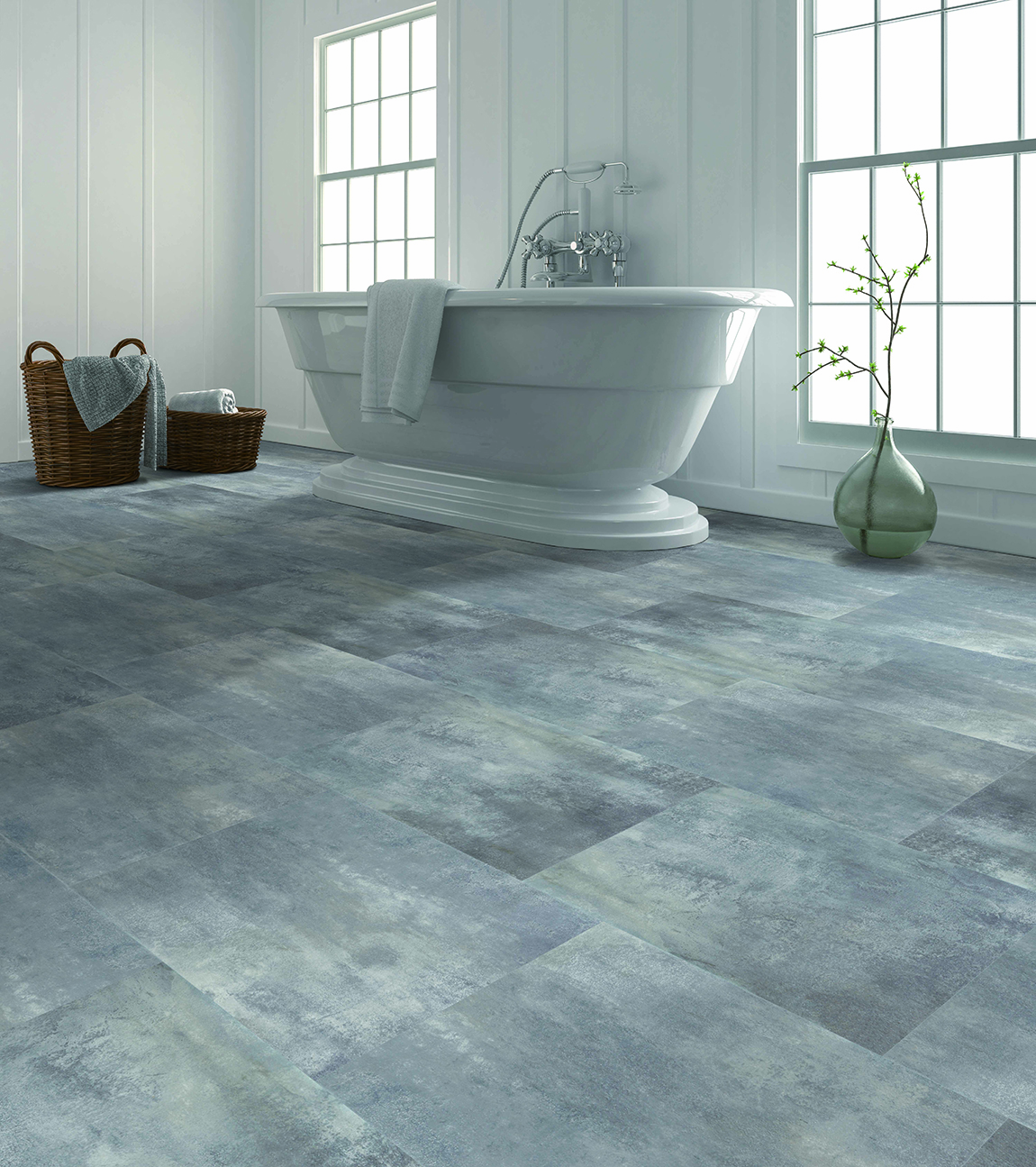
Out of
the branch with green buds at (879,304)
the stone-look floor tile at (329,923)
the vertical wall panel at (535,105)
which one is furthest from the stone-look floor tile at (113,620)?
the vertical wall panel at (535,105)

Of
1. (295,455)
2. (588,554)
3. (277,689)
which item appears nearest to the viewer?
(277,689)

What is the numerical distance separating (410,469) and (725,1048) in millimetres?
3032

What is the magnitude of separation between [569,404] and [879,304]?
888 mm

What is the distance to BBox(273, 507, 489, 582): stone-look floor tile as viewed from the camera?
3102mm

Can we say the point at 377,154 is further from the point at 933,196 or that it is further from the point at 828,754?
the point at 828,754

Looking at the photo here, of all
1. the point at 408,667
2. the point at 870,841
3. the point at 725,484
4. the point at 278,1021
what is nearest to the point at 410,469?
the point at 725,484

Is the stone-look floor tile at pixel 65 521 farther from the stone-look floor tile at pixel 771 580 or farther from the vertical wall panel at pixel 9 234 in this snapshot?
the stone-look floor tile at pixel 771 580

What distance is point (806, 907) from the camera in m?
1.33

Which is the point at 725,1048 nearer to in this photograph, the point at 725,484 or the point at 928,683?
the point at 928,683

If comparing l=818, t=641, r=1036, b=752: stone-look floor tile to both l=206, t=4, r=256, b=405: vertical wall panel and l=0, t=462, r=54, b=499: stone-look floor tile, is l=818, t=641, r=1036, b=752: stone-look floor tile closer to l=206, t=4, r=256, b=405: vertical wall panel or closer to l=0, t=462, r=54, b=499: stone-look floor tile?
l=0, t=462, r=54, b=499: stone-look floor tile

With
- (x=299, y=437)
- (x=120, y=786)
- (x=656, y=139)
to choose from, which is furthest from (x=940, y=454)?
(x=299, y=437)

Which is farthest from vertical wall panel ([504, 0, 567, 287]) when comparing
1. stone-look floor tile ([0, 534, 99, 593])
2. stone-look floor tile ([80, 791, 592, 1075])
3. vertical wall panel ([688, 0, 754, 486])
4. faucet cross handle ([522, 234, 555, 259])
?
stone-look floor tile ([80, 791, 592, 1075])

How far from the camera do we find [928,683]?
2.13 meters

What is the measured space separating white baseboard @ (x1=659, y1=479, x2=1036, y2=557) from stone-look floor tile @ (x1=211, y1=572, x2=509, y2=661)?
1504 mm
